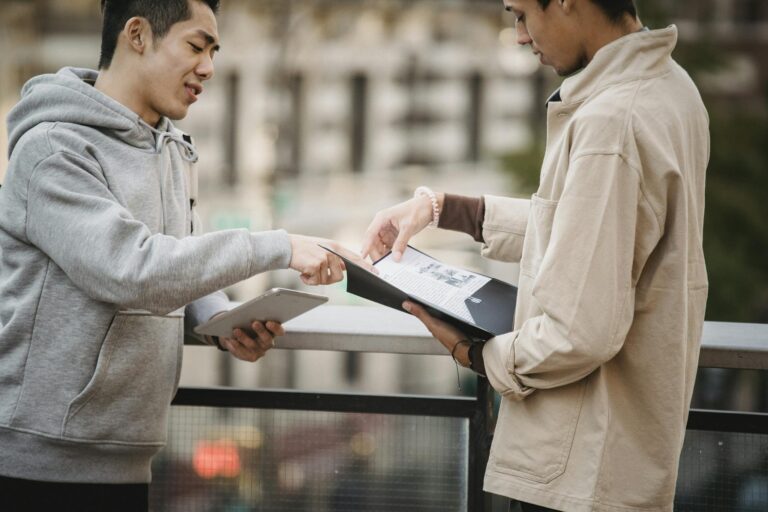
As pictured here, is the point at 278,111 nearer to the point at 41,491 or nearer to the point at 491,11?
the point at 491,11

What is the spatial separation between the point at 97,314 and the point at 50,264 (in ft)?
0.52

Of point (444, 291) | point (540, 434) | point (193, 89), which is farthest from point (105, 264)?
point (540, 434)

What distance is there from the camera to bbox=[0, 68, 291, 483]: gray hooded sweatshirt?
2410 millimetres

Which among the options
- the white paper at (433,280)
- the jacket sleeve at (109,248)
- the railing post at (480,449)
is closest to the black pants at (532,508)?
the white paper at (433,280)

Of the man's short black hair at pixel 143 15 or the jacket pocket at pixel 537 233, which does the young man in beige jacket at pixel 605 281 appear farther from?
the man's short black hair at pixel 143 15

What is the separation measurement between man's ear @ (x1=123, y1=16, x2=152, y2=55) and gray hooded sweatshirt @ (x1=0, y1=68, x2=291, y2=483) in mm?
175

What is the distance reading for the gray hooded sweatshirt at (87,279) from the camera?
241cm

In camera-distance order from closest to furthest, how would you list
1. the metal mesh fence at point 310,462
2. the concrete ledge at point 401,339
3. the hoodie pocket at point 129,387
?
the hoodie pocket at point 129,387
the concrete ledge at point 401,339
the metal mesh fence at point 310,462

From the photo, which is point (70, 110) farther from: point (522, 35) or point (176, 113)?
point (522, 35)

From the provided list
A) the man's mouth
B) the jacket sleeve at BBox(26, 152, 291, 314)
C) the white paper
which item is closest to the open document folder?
the white paper

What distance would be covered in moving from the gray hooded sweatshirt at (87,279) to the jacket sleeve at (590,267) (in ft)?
2.31

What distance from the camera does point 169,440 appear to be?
3.22 m

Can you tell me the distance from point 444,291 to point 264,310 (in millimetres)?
468

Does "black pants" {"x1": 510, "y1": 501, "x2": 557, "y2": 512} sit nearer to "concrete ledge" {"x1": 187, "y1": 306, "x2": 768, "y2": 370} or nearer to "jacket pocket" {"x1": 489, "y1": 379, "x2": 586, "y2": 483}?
"jacket pocket" {"x1": 489, "y1": 379, "x2": 586, "y2": 483}
